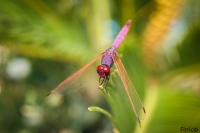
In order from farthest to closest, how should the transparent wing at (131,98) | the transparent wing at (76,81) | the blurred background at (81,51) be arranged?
the blurred background at (81,51) → the transparent wing at (76,81) → the transparent wing at (131,98)

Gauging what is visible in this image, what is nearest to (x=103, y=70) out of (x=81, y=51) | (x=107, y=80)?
(x=107, y=80)

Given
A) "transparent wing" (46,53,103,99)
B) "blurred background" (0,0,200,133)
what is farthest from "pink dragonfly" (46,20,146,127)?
"blurred background" (0,0,200,133)

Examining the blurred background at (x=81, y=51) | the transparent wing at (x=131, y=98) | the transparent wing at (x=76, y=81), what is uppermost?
the blurred background at (x=81, y=51)

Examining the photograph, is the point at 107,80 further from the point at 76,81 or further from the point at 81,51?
the point at 81,51

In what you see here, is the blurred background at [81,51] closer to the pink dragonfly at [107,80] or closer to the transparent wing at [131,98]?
the pink dragonfly at [107,80]

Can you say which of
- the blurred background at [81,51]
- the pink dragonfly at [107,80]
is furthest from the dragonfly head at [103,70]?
the blurred background at [81,51]

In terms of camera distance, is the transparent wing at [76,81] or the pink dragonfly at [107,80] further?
the transparent wing at [76,81]

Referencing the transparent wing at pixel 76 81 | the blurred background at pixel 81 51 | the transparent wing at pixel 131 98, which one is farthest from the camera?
the blurred background at pixel 81 51

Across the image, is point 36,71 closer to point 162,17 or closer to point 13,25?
point 13,25

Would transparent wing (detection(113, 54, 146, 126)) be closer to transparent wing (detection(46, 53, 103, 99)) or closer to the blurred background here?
transparent wing (detection(46, 53, 103, 99))

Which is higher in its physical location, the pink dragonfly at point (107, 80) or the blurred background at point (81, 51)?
the blurred background at point (81, 51)
